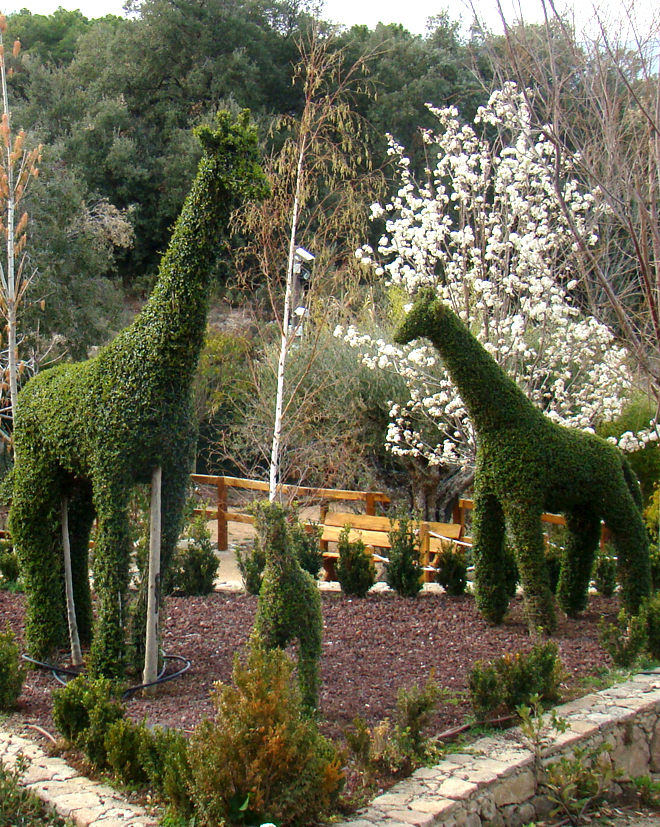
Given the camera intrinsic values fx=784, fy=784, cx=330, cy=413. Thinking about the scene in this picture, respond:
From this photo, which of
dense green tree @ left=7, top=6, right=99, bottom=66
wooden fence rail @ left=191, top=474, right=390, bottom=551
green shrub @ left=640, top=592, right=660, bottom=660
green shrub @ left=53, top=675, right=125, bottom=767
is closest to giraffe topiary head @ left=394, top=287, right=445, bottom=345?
green shrub @ left=640, top=592, right=660, bottom=660

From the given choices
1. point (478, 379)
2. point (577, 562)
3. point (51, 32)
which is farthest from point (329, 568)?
point (51, 32)

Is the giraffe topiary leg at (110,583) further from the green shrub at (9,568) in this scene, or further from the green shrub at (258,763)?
the green shrub at (9,568)

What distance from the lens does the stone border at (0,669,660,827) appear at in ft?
11.9

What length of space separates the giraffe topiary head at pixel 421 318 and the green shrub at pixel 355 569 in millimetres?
2406

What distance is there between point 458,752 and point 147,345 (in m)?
2.98

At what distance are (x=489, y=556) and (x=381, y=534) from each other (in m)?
2.53

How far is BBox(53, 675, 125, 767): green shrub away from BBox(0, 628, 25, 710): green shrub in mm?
602

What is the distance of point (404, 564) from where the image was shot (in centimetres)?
737

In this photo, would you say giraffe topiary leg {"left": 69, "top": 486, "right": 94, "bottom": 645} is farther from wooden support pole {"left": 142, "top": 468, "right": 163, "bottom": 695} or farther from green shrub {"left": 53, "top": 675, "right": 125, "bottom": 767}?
green shrub {"left": 53, "top": 675, "right": 125, "bottom": 767}

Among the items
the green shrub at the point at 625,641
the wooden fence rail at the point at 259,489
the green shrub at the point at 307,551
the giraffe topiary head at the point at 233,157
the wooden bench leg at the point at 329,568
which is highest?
the giraffe topiary head at the point at 233,157

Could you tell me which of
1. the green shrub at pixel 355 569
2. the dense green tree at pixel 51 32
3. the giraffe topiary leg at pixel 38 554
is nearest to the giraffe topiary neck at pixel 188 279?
the giraffe topiary leg at pixel 38 554

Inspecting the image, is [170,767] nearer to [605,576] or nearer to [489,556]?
[489,556]

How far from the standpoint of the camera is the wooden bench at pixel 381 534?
8.48 metres

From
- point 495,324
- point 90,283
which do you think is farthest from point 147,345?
point 90,283
